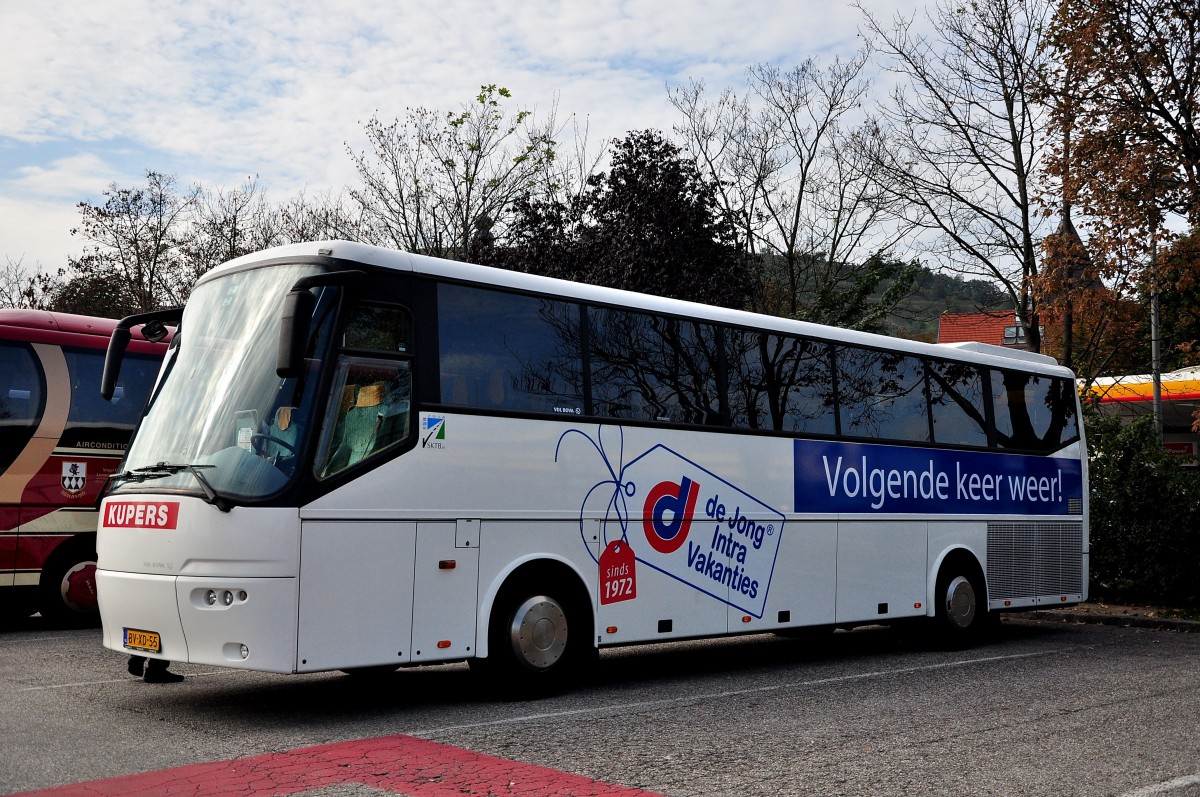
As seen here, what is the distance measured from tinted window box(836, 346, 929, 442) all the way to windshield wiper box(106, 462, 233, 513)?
678cm

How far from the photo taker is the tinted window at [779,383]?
37.2 ft

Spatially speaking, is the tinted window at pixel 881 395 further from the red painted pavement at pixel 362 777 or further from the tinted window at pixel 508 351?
the red painted pavement at pixel 362 777

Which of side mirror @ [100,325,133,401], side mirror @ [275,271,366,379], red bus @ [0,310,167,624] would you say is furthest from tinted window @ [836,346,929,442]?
red bus @ [0,310,167,624]

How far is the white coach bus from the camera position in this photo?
7.94 m

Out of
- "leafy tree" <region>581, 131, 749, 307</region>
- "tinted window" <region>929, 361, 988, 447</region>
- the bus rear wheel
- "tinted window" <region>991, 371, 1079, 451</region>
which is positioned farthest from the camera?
"leafy tree" <region>581, 131, 749, 307</region>

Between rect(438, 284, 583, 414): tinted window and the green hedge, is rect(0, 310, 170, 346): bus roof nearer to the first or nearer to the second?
rect(438, 284, 583, 414): tinted window

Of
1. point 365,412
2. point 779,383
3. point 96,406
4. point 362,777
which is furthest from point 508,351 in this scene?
point 96,406

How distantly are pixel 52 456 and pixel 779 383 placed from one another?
8016 mm

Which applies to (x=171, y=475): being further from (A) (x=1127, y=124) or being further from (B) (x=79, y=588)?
(A) (x=1127, y=124)

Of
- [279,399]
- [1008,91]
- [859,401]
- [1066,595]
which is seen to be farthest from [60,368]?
[1008,91]

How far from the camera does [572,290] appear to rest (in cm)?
998

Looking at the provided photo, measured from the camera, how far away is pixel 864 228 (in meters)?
33.5

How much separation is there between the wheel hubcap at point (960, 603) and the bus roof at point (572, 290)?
8.62 ft

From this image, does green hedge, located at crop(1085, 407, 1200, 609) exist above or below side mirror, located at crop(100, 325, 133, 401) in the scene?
below
